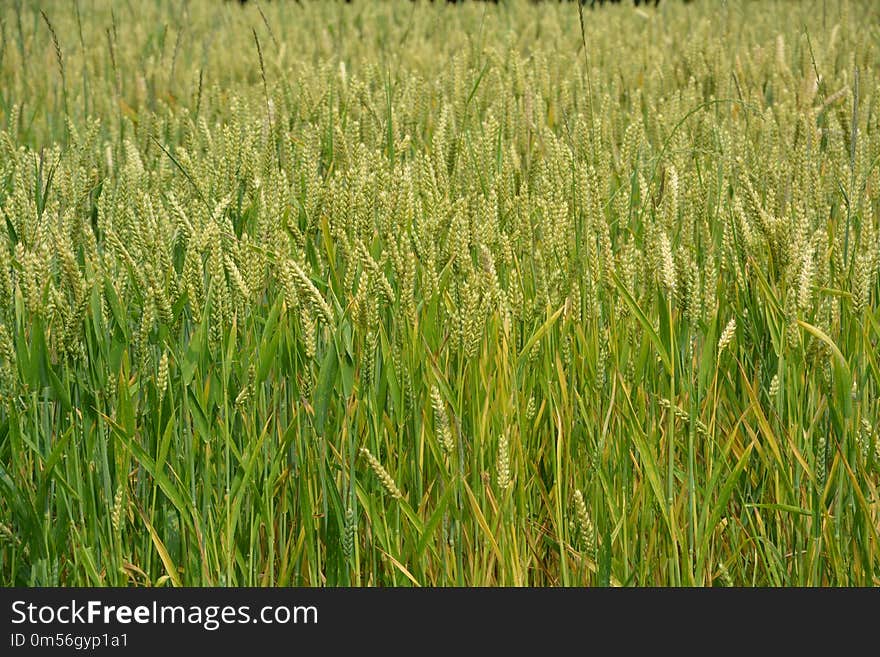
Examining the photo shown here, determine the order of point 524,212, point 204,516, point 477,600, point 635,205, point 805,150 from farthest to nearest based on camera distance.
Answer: point 635,205, point 805,150, point 524,212, point 204,516, point 477,600

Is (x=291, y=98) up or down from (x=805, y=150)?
up

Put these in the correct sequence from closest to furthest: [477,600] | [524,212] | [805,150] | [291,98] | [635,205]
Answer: [477,600]
[524,212]
[805,150]
[635,205]
[291,98]

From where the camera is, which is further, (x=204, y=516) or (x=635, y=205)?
(x=635, y=205)

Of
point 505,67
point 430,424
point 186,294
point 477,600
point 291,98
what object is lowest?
point 477,600

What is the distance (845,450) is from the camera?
1.38 m

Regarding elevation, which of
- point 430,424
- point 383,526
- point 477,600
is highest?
point 430,424

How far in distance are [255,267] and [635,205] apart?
3.33 ft

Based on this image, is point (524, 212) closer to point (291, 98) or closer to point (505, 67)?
point (291, 98)

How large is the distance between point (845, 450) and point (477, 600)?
52 centimetres

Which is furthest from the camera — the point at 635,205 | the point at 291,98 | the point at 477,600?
the point at 291,98

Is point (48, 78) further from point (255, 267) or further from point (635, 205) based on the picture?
point (255, 267)

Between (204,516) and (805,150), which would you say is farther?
(805,150)

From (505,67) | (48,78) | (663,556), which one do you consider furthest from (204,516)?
(48,78)

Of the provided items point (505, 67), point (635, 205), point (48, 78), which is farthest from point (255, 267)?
point (48, 78)
